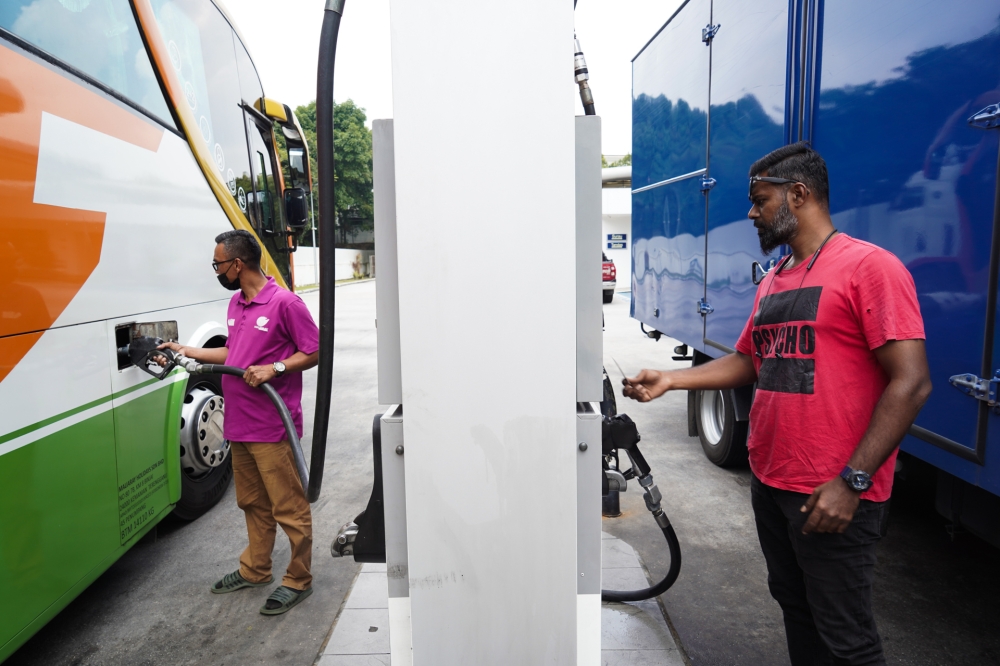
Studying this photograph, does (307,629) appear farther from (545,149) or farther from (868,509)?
(545,149)

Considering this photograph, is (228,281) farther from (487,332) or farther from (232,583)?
(487,332)

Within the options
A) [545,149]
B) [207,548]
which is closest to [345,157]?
[207,548]

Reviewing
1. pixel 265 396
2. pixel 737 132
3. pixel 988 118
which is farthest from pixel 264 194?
pixel 988 118

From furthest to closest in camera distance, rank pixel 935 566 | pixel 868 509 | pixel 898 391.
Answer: pixel 935 566
pixel 868 509
pixel 898 391

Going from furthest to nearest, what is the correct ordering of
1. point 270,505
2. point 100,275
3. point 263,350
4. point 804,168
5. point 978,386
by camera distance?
1. point 270,505
2. point 263,350
3. point 100,275
4. point 978,386
5. point 804,168

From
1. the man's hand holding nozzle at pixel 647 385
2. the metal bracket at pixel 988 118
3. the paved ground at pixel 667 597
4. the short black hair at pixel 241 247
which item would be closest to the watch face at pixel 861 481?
the man's hand holding nozzle at pixel 647 385

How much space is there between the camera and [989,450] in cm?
209

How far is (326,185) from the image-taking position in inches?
55.9

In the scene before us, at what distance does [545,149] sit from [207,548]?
380 centimetres

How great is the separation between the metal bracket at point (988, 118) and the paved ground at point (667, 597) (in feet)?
7.03

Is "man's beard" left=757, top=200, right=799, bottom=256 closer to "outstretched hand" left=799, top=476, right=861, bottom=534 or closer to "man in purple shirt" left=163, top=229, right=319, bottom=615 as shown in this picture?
"outstretched hand" left=799, top=476, right=861, bottom=534

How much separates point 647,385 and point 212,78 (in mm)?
3839

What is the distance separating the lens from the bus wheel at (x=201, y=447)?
3.91 meters

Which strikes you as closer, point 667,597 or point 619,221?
point 667,597
